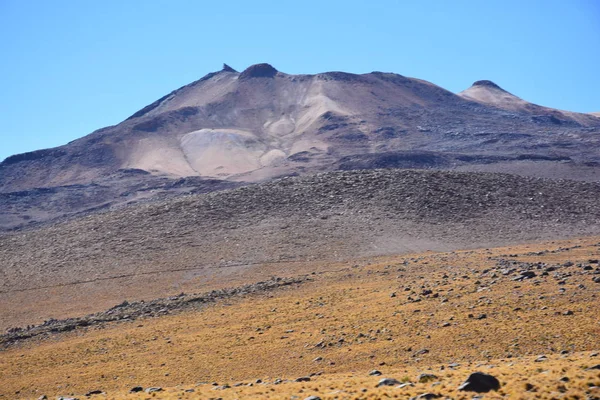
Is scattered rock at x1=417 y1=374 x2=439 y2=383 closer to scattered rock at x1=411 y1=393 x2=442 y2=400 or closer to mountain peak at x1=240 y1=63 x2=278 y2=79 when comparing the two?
scattered rock at x1=411 y1=393 x2=442 y2=400

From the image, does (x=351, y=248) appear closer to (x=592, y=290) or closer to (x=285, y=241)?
(x=285, y=241)

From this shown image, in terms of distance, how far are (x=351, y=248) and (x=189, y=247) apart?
1129 cm

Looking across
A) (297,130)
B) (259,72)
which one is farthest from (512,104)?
(259,72)

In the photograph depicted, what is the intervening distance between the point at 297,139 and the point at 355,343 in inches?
4038

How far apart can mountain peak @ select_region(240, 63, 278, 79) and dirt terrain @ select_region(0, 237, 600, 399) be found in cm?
13126

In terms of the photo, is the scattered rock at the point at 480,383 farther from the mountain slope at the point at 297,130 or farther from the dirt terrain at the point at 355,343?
the mountain slope at the point at 297,130

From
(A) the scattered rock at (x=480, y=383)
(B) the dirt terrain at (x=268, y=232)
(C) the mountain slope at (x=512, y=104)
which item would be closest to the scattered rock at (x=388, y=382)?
(A) the scattered rock at (x=480, y=383)

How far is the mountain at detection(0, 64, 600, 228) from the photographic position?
298ft

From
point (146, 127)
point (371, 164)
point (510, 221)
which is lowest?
point (510, 221)

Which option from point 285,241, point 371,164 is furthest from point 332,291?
point 371,164

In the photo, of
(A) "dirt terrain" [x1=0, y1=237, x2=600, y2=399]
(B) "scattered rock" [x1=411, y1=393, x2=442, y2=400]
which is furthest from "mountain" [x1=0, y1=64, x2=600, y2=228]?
(B) "scattered rock" [x1=411, y1=393, x2=442, y2=400]

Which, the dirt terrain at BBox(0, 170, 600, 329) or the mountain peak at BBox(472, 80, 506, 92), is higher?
the mountain peak at BBox(472, 80, 506, 92)

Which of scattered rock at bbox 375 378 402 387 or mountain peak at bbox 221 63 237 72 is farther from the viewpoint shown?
mountain peak at bbox 221 63 237 72

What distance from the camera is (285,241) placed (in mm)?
42719
